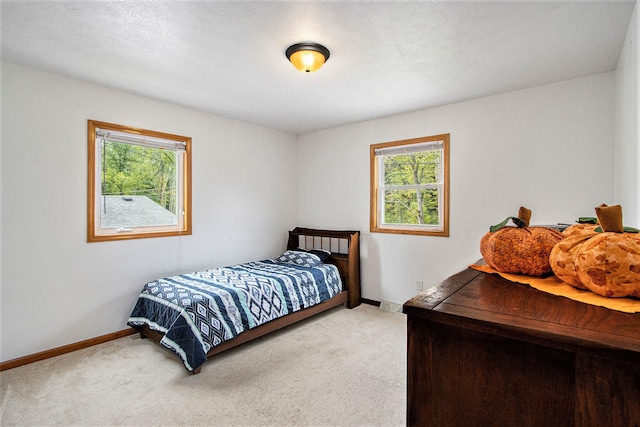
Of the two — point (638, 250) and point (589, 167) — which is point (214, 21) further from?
point (589, 167)

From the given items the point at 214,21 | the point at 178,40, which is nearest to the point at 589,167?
the point at 214,21

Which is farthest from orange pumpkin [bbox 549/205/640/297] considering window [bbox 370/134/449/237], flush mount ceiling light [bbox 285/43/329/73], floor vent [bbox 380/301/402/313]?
floor vent [bbox 380/301/402/313]

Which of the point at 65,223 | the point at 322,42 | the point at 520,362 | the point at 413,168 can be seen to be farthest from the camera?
the point at 413,168

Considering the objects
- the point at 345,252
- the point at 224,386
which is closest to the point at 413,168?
the point at 345,252

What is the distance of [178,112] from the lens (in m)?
3.60

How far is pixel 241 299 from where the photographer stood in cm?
284

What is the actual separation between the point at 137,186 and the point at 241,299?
1.75m

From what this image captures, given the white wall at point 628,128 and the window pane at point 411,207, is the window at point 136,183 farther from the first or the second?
the white wall at point 628,128

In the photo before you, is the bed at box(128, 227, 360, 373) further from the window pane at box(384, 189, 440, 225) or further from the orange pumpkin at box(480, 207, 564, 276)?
the orange pumpkin at box(480, 207, 564, 276)

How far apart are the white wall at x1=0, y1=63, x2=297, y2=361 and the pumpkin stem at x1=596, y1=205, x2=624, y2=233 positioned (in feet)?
11.9

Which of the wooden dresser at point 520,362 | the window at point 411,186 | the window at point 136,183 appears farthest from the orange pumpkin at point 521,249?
the window at point 136,183

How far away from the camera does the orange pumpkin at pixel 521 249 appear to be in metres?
0.99

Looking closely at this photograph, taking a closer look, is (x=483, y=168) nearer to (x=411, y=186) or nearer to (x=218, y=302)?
(x=411, y=186)

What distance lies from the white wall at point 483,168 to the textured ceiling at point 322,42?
0.80 feet
